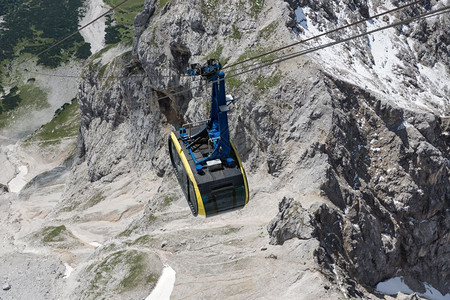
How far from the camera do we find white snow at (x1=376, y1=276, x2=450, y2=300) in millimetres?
37062

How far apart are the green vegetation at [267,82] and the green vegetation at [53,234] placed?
35142 millimetres

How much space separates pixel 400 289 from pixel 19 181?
104 metres

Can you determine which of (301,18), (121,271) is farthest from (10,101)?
(121,271)

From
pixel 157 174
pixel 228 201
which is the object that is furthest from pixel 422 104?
pixel 157 174

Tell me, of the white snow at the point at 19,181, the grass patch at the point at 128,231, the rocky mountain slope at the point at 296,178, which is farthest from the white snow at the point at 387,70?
the white snow at the point at 19,181

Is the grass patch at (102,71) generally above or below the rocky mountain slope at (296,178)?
above

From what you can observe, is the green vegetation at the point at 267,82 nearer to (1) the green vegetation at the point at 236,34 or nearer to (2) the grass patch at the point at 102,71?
(1) the green vegetation at the point at 236,34

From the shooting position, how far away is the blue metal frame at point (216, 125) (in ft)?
81.0

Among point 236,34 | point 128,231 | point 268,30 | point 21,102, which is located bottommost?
point 128,231

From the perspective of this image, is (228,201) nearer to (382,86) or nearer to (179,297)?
(179,297)

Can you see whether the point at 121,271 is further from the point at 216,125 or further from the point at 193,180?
the point at 216,125

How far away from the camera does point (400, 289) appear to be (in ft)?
124

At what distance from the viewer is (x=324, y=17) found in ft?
178

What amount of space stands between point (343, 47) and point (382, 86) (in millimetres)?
7149
